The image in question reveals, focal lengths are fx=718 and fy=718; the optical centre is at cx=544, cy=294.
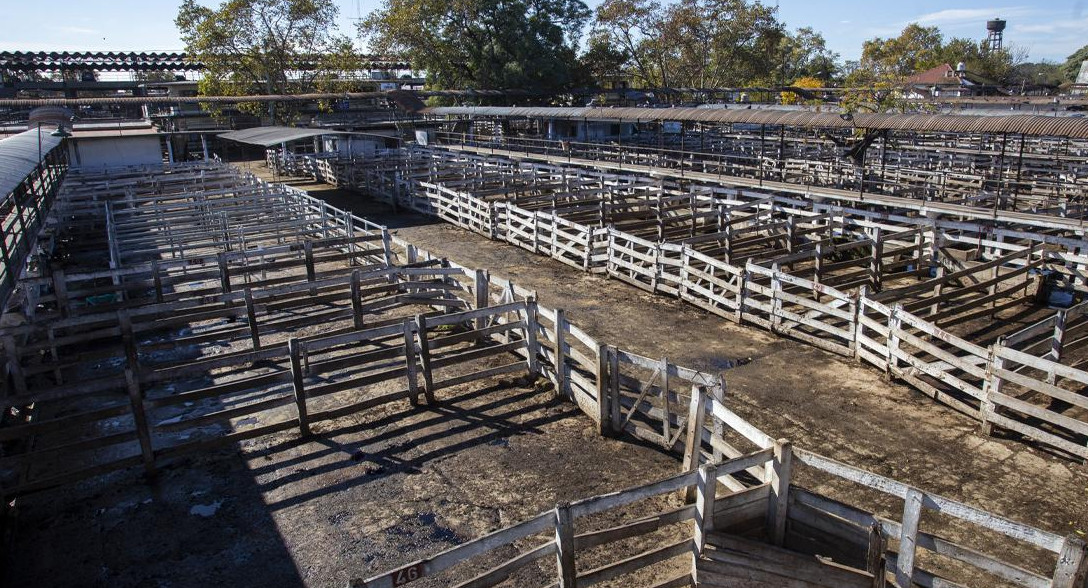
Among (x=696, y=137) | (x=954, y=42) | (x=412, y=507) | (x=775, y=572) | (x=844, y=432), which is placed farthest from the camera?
(x=954, y=42)

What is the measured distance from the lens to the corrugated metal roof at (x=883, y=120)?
1853cm

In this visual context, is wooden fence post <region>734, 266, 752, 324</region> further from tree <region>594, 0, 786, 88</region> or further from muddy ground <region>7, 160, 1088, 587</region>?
tree <region>594, 0, 786, 88</region>

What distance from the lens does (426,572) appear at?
5.35 metres

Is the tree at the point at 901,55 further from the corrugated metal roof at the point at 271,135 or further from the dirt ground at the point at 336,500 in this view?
the dirt ground at the point at 336,500

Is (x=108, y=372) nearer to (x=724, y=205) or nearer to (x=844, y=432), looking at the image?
(x=844, y=432)

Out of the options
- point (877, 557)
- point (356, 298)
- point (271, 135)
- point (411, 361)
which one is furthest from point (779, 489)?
point (271, 135)

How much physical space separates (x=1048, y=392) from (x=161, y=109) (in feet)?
236

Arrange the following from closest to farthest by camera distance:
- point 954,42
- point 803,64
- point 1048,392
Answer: point 1048,392 → point 954,42 → point 803,64

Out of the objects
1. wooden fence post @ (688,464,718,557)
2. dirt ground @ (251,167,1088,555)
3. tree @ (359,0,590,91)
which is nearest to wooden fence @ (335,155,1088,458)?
dirt ground @ (251,167,1088,555)

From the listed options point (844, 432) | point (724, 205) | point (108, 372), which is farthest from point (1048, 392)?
point (108, 372)

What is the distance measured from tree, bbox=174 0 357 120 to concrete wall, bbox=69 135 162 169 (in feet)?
48.6

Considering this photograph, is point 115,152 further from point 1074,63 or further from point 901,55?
point 1074,63

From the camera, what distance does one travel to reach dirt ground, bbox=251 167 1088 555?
8570 mm

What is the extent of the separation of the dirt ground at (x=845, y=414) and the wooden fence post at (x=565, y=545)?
4045mm
